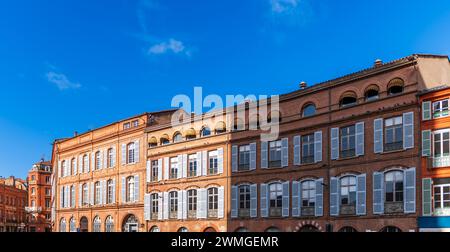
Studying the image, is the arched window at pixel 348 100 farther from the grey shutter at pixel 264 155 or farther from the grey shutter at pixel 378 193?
the grey shutter at pixel 264 155

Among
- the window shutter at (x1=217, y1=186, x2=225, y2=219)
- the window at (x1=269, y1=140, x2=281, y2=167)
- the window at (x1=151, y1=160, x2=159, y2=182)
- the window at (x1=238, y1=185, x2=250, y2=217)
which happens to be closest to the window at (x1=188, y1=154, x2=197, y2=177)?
the window shutter at (x1=217, y1=186, x2=225, y2=219)

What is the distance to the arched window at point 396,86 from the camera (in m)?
30.5

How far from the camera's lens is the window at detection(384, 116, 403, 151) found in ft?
99.0

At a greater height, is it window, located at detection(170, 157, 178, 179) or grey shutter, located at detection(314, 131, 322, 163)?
grey shutter, located at detection(314, 131, 322, 163)

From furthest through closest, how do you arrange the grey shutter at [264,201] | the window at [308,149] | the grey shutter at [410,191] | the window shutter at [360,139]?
the grey shutter at [264,201] → the window at [308,149] → the window shutter at [360,139] → the grey shutter at [410,191]

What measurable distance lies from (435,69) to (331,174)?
346 inches

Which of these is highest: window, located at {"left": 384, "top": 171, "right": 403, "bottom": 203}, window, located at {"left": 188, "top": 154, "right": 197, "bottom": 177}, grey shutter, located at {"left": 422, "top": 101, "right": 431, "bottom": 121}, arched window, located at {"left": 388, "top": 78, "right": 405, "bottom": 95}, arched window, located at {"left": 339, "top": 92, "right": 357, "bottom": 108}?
arched window, located at {"left": 388, "top": 78, "right": 405, "bottom": 95}

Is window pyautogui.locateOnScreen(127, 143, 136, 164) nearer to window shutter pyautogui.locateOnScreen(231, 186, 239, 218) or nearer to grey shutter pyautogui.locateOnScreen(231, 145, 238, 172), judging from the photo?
grey shutter pyautogui.locateOnScreen(231, 145, 238, 172)

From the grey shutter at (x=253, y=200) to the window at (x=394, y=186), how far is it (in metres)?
10.8

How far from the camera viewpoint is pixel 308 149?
35.7 meters

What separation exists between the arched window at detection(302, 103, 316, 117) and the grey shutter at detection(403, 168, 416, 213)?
27.4ft

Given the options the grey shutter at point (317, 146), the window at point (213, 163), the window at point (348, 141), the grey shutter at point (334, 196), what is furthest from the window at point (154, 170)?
the window at point (348, 141)

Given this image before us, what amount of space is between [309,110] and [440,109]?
9.62m

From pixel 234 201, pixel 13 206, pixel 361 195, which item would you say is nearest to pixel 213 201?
pixel 234 201
